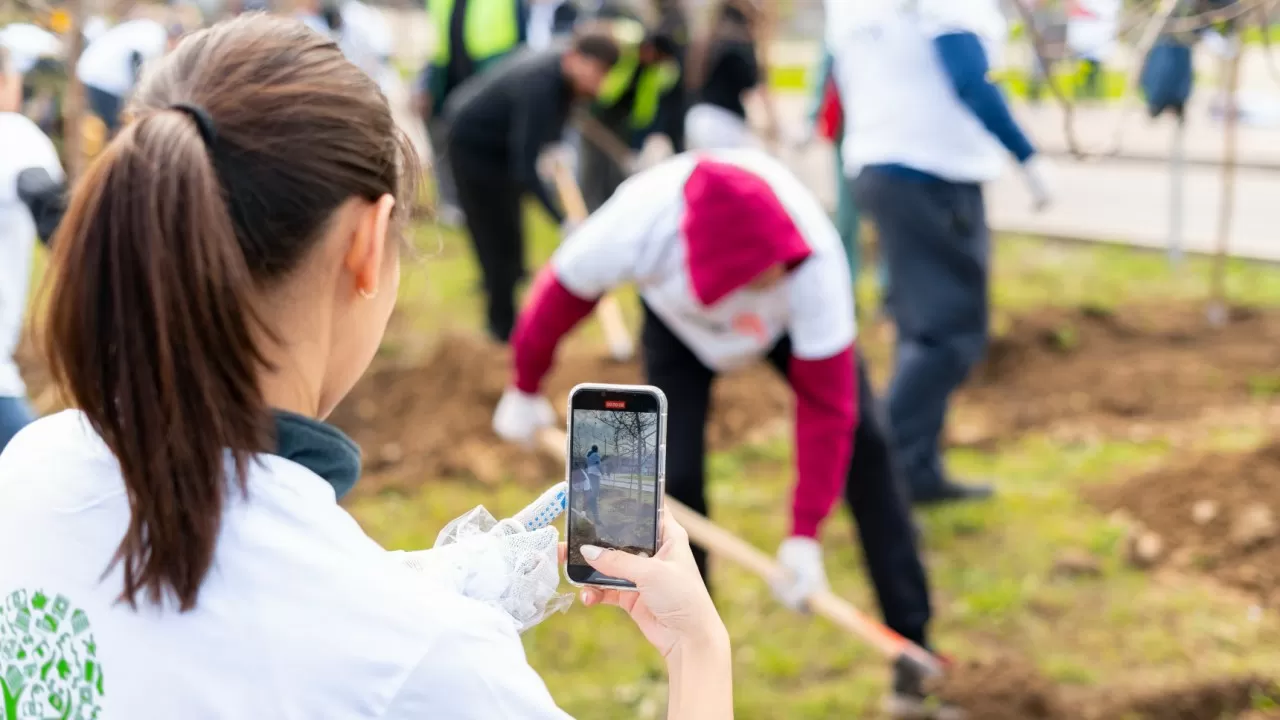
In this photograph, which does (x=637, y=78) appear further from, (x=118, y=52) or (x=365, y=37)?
(x=118, y=52)

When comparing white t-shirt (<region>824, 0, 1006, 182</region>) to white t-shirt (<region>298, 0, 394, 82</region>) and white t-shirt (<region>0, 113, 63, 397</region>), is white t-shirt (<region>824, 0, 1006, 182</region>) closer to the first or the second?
white t-shirt (<region>0, 113, 63, 397</region>)

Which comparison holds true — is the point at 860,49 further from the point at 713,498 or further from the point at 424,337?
A: the point at 424,337

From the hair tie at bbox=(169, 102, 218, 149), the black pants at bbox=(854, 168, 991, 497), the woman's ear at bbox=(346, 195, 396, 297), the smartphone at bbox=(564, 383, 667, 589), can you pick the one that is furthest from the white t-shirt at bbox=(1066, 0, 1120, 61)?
the hair tie at bbox=(169, 102, 218, 149)

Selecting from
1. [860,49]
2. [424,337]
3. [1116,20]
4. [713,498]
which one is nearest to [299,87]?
[1116,20]

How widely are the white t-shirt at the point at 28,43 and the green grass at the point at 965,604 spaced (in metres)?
1.57

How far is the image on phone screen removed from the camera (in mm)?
1234

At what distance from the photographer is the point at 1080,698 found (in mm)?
2947

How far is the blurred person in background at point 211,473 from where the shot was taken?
852 millimetres

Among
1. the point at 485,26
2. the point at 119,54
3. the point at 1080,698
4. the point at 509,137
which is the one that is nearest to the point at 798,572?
the point at 1080,698

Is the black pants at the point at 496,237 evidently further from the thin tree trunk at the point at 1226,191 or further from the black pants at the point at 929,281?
the thin tree trunk at the point at 1226,191

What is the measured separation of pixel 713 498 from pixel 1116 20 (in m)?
2.10

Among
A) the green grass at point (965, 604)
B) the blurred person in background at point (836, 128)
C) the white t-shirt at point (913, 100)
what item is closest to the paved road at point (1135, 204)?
the blurred person in background at point (836, 128)

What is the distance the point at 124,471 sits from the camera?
0.87 metres

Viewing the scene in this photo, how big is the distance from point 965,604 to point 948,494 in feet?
2.34
